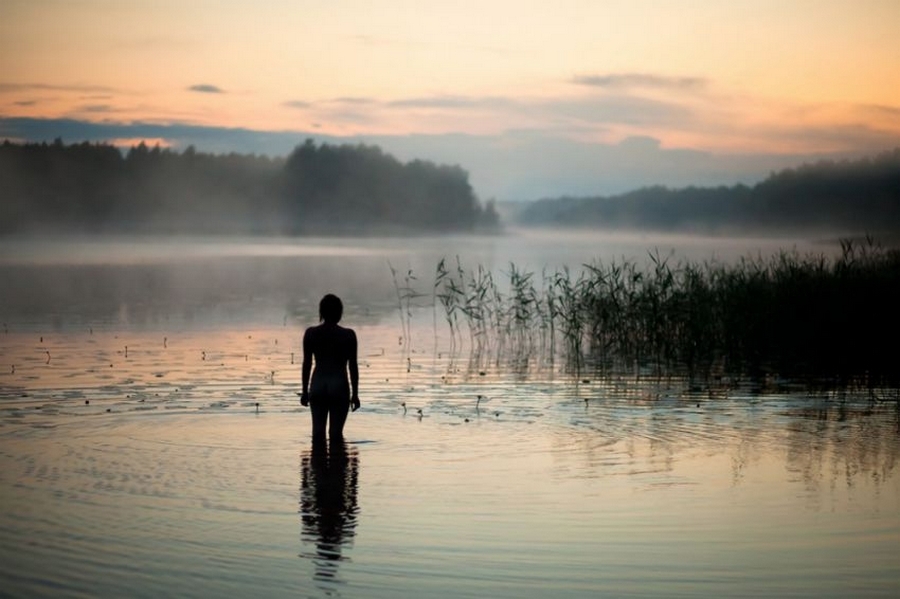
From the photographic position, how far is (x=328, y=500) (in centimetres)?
1111

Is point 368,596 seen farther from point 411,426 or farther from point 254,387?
point 254,387

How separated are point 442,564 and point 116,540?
2620 mm

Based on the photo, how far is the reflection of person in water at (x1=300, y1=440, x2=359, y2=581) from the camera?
924cm

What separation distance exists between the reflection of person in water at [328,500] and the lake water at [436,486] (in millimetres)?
36

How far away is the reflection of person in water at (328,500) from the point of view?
9.24 metres

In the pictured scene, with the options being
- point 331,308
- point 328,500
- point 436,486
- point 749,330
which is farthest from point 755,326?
point 328,500

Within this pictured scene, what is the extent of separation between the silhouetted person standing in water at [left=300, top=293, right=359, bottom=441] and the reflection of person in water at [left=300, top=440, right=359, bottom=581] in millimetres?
247

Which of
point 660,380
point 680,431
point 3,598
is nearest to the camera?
point 3,598

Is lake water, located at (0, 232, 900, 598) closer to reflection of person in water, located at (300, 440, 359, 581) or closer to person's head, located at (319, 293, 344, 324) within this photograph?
reflection of person in water, located at (300, 440, 359, 581)

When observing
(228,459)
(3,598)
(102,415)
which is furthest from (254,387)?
(3,598)

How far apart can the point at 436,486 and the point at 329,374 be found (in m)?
2.65

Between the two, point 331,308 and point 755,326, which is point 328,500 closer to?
point 331,308

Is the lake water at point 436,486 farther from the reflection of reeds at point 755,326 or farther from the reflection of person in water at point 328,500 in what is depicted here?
the reflection of reeds at point 755,326

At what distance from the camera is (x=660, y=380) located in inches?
815
